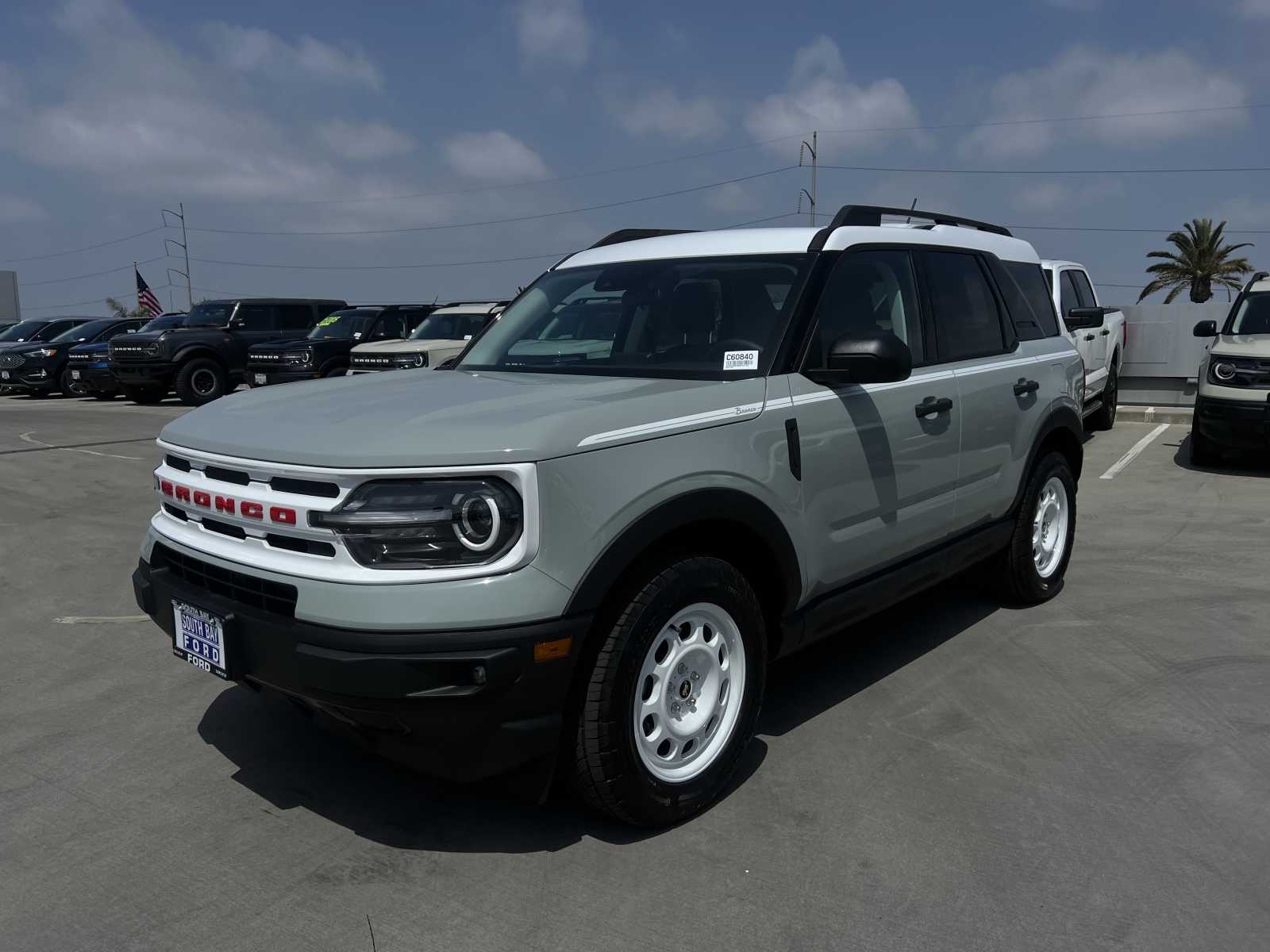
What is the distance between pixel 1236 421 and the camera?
9.75 meters

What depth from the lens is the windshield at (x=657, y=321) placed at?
12.3 ft

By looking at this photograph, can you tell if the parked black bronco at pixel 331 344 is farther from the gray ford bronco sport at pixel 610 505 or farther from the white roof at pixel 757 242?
the gray ford bronco sport at pixel 610 505

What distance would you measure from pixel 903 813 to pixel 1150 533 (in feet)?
16.7

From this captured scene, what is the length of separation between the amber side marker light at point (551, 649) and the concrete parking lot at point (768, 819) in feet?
2.32

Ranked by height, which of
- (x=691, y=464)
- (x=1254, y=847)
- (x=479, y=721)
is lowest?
A: (x=1254, y=847)

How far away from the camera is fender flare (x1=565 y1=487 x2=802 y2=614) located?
9.28 ft

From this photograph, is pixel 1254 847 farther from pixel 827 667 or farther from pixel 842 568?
pixel 827 667

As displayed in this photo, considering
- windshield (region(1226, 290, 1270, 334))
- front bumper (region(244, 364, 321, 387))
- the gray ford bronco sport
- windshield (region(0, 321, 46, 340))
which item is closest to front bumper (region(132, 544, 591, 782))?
the gray ford bronco sport

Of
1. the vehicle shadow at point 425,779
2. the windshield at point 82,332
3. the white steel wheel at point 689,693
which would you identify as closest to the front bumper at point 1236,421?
the vehicle shadow at point 425,779

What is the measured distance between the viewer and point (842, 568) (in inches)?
152

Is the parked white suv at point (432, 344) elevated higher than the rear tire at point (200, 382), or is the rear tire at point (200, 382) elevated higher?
the parked white suv at point (432, 344)

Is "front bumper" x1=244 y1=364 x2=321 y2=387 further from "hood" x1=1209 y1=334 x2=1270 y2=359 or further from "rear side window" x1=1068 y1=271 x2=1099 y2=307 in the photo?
"hood" x1=1209 y1=334 x2=1270 y2=359

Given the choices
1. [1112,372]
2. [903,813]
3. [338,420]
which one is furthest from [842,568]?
[1112,372]

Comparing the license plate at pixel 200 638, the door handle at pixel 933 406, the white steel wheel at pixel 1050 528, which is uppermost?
the door handle at pixel 933 406
